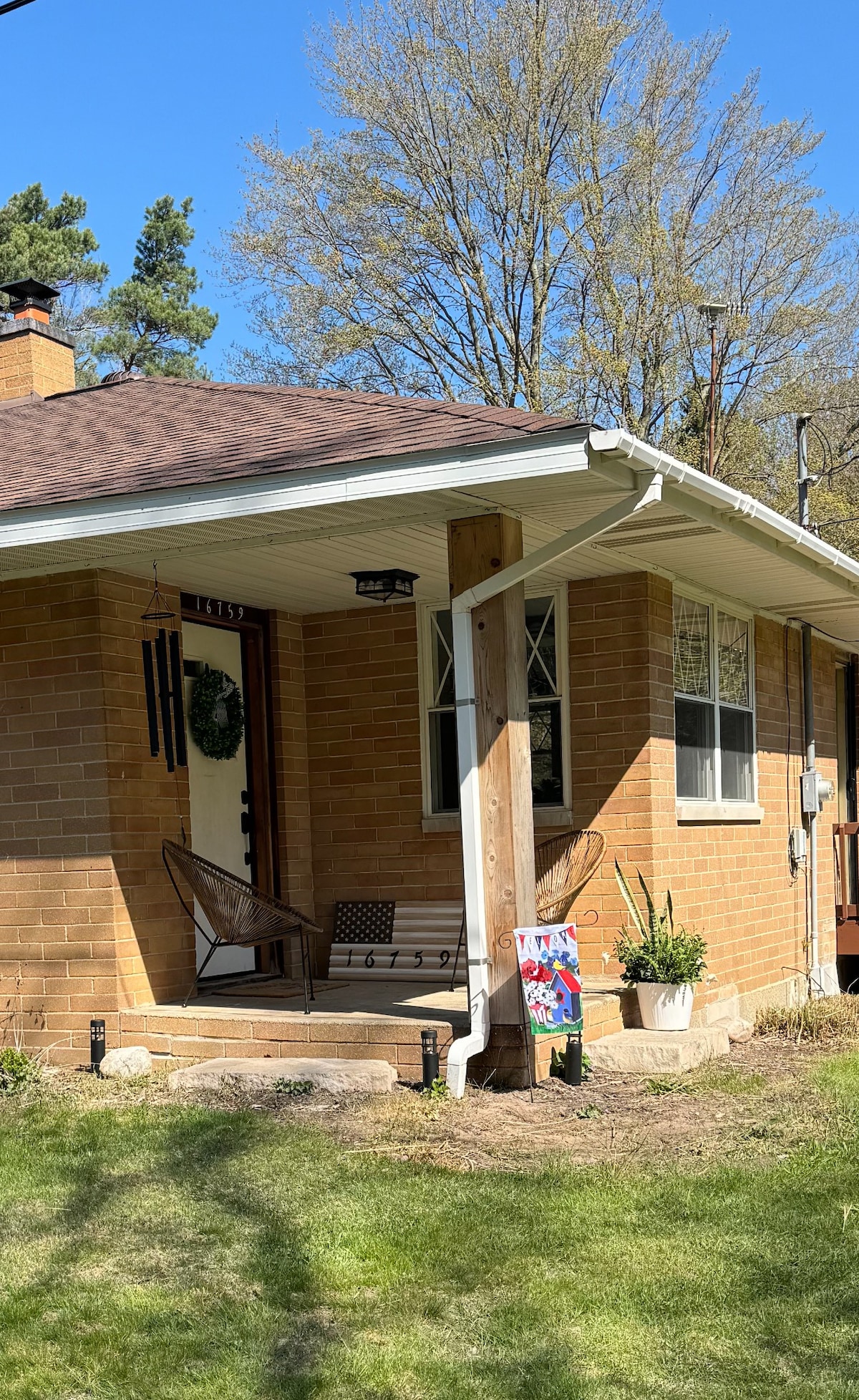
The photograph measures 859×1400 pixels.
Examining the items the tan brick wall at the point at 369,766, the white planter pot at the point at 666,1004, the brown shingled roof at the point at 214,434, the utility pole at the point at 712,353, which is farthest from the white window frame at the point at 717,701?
the utility pole at the point at 712,353

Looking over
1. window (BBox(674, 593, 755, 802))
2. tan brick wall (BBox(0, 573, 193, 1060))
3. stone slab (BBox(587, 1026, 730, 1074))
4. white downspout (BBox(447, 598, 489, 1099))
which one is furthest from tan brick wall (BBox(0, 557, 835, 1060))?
white downspout (BBox(447, 598, 489, 1099))

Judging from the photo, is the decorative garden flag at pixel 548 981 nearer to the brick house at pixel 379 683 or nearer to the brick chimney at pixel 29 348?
the brick house at pixel 379 683

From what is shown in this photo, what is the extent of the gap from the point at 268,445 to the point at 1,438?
128 inches

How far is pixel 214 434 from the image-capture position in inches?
310

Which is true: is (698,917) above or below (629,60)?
below

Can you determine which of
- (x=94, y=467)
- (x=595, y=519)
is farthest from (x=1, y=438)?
(x=595, y=519)

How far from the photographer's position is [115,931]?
791 cm

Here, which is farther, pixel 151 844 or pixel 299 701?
pixel 299 701

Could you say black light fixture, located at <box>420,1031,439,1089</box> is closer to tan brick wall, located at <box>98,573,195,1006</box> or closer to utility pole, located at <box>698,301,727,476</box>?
tan brick wall, located at <box>98,573,195,1006</box>

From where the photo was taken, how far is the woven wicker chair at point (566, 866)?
8609 millimetres

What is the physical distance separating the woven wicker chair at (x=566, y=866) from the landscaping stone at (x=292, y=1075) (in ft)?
5.95

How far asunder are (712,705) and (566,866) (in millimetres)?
2068

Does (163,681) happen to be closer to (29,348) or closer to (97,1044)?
(97,1044)

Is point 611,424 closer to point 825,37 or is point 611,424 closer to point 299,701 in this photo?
point 825,37
